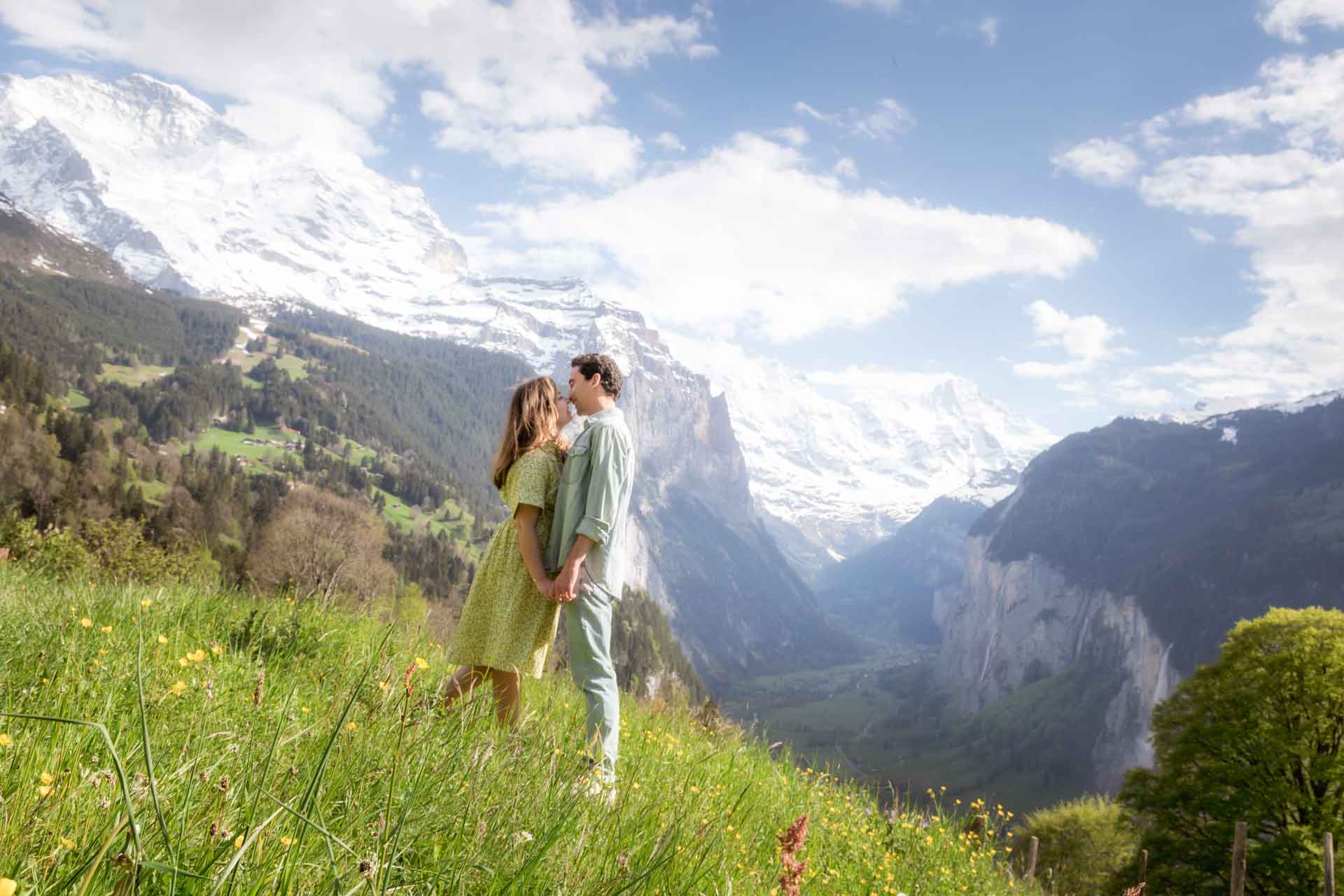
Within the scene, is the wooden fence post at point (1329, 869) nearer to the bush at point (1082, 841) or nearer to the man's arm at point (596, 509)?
the man's arm at point (596, 509)

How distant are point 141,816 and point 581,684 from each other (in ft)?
12.1

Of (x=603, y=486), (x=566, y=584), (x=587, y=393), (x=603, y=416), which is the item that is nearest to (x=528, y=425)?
(x=587, y=393)

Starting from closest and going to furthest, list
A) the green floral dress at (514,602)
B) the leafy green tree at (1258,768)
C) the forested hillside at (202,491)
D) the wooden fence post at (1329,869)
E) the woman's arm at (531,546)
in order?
the woman's arm at (531,546), the green floral dress at (514,602), the wooden fence post at (1329,869), the leafy green tree at (1258,768), the forested hillside at (202,491)

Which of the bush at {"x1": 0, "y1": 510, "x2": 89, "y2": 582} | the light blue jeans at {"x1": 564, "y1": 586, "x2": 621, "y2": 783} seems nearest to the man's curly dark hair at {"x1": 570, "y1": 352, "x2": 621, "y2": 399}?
the light blue jeans at {"x1": 564, "y1": 586, "x2": 621, "y2": 783}

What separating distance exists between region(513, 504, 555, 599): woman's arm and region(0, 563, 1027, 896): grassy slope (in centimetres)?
95

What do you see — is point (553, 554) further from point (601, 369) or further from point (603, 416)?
point (601, 369)

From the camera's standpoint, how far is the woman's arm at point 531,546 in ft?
18.2

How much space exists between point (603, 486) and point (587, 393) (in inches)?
33.5

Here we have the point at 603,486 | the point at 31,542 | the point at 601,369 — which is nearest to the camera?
the point at 603,486

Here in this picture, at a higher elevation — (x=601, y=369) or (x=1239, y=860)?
(x=601, y=369)

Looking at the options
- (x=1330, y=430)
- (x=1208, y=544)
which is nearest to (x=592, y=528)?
(x=1208, y=544)

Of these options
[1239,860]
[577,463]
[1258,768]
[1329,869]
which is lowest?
[1258,768]

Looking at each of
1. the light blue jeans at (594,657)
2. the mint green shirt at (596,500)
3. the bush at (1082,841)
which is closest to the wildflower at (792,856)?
the light blue jeans at (594,657)

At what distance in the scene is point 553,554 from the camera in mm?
5793
